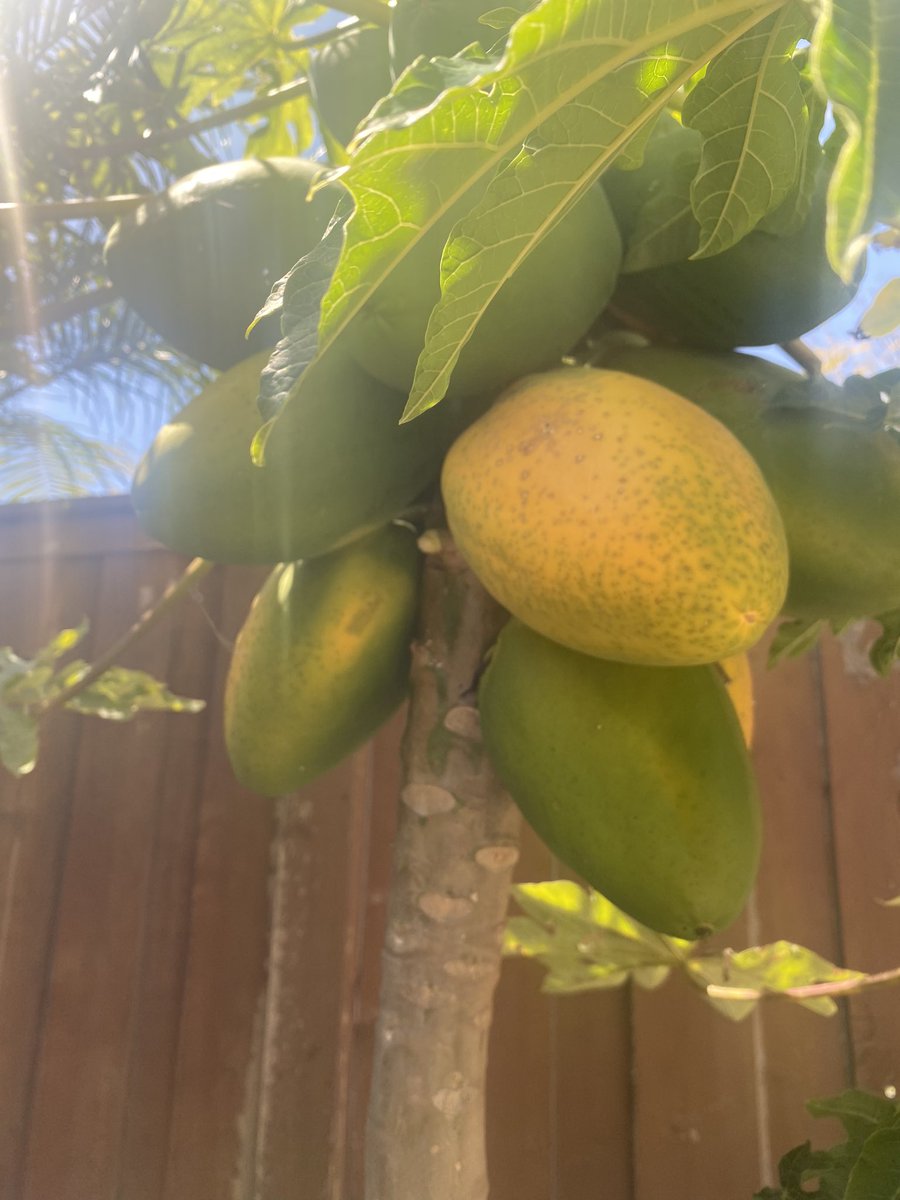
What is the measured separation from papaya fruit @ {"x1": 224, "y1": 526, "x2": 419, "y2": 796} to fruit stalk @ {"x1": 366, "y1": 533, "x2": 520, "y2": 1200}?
29 mm

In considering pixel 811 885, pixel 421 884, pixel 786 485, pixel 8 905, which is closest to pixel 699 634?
pixel 786 485

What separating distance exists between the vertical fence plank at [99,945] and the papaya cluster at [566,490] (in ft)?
1.92

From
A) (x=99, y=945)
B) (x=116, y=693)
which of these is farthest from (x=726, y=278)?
(x=99, y=945)

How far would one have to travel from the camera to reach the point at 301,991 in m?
0.96

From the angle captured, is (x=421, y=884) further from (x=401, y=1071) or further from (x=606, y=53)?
(x=606, y=53)

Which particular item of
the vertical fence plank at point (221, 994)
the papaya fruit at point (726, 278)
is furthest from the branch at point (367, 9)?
the vertical fence plank at point (221, 994)

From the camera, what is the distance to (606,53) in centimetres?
23

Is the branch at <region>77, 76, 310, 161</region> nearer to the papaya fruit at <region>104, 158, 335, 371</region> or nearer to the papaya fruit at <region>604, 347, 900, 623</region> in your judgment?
the papaya fruit at <region>104, 158, 335, 371</region>

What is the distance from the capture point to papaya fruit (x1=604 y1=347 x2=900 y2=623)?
434 millimetres

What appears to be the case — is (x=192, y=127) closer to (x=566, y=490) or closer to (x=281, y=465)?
(x=281, y=465)

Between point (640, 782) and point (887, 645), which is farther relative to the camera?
point (887, 645)

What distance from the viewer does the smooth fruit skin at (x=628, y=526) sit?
13.8 inches

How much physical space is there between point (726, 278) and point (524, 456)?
0.58 feet

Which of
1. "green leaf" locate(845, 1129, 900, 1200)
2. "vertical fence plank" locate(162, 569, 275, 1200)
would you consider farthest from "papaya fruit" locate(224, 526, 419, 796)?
"vertical fence plank" locate(162, 569, 275, 1200)
